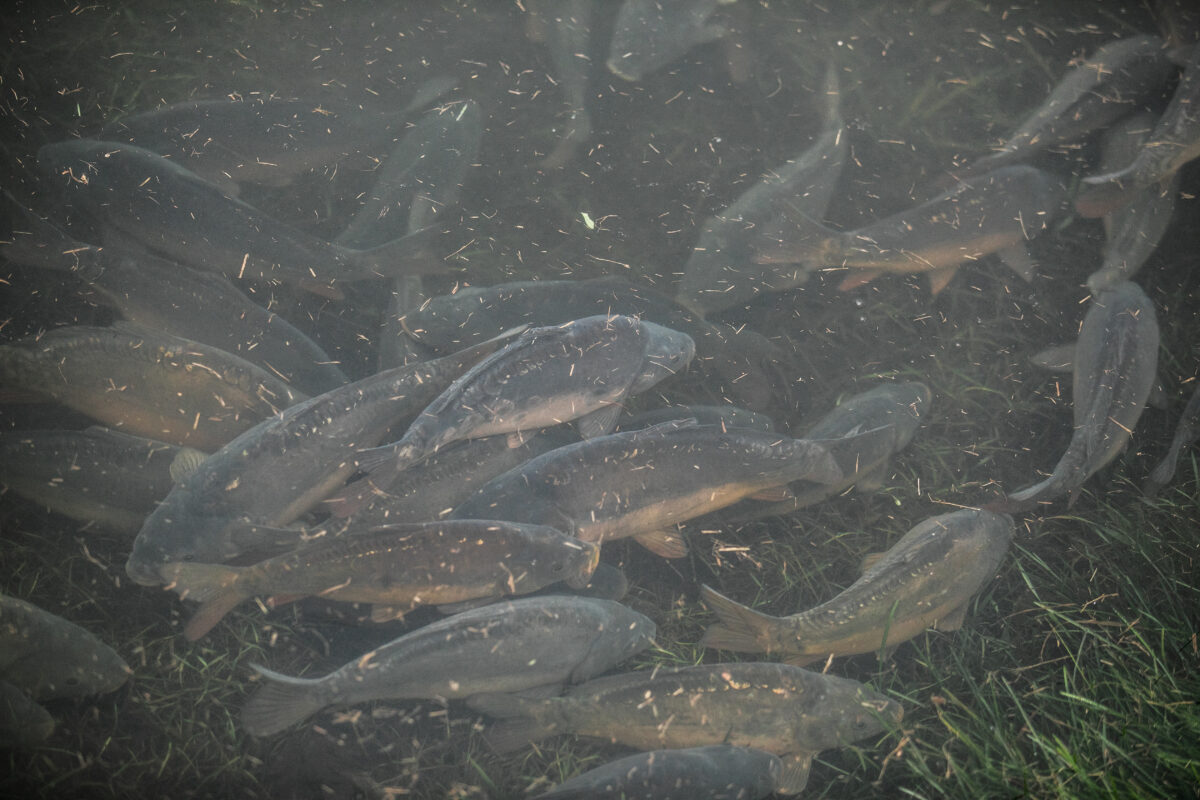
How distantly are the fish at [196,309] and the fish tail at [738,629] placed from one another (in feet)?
5.07

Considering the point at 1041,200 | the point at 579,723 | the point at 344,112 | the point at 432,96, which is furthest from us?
the point at 432,96

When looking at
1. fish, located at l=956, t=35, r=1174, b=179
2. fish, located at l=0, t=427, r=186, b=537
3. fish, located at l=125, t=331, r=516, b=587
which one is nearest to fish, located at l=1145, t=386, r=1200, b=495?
fish, located at l=956, t=35, r=1174, b=179

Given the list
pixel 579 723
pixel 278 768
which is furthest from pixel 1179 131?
pixel 278 768

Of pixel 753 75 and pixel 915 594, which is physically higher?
pixel 753 75

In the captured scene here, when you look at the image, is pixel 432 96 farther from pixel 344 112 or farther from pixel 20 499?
pixel 20 499

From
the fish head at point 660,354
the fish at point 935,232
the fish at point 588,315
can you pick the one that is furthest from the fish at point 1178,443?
the fish head at point 660,354

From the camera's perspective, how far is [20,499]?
2391 millimetres

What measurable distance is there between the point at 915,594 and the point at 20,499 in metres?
2.93

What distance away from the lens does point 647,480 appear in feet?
7.16

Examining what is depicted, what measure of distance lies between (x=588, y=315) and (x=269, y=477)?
1.26 meters

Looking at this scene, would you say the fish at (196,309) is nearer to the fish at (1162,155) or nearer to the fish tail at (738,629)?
the fish tail at (738,629)

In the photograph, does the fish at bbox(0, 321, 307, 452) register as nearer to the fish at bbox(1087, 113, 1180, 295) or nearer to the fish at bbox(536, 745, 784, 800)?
the fish at bbox(536, 745, 784, 800)

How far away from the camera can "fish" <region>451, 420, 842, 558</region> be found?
211cm

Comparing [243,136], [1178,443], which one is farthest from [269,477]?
[1178,443]
